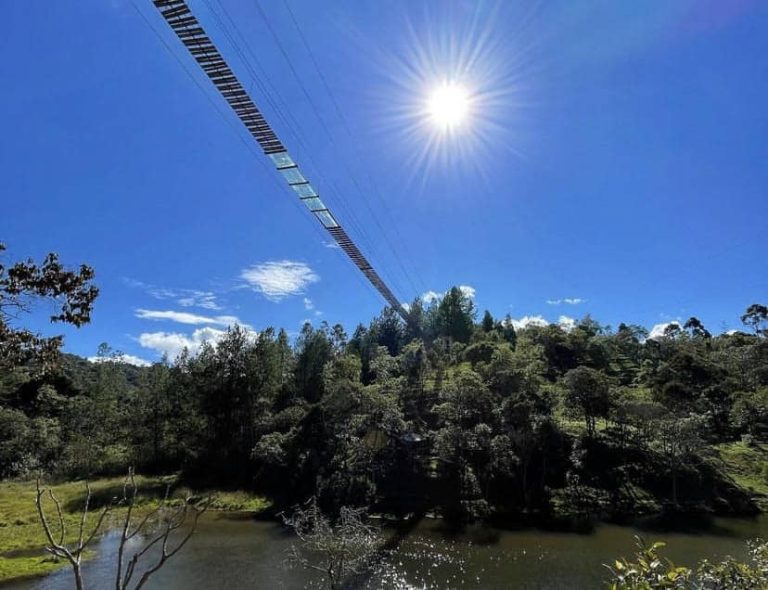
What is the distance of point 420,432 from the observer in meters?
33.0

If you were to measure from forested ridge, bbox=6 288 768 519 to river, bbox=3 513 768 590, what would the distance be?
359cm

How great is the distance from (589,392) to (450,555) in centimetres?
1930

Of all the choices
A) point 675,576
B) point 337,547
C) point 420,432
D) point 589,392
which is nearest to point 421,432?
point 420,432

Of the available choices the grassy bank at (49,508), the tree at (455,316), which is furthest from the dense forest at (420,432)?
the tree at (455,316)

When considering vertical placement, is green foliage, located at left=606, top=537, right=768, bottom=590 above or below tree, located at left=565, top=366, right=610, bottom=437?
below

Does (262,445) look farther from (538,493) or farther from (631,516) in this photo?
(631,516)

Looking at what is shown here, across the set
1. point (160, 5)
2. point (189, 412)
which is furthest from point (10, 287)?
point (189, 412)

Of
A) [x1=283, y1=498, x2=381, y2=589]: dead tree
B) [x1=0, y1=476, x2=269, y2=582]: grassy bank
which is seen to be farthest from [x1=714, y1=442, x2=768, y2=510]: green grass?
[x1=0, y1=476, x2=269, y2=582]: grassy bank

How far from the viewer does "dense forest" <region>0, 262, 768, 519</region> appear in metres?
28.5

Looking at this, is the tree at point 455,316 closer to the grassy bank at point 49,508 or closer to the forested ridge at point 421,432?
the forested ridge at point 421,432

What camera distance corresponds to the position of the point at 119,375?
63.7 meters

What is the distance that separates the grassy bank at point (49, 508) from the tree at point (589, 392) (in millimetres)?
23973

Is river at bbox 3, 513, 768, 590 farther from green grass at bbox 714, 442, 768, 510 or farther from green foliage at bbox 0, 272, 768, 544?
green grass at bbox 714, 442, 768, 510

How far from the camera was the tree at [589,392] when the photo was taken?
3347 cm
